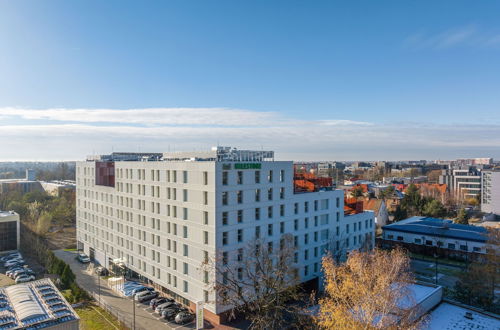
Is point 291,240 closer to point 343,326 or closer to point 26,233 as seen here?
point 343,326

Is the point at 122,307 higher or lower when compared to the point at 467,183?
lower

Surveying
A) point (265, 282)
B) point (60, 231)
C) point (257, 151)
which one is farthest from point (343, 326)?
point (60, 231)

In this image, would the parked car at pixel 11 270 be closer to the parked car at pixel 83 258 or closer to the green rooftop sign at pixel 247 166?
the parked car at pixel 83 258

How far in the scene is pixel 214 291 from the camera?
38.3 meters

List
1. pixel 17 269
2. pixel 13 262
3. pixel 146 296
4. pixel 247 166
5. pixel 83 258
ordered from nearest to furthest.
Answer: pixel 247 166 < pixel 146 296 < pixel 17 269 < pixel 13 262 < pixel 83 258

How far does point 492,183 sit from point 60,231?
13833 centimetres

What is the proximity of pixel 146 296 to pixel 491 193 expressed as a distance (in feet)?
401

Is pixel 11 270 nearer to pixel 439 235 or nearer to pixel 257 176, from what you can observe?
pixel 257 176

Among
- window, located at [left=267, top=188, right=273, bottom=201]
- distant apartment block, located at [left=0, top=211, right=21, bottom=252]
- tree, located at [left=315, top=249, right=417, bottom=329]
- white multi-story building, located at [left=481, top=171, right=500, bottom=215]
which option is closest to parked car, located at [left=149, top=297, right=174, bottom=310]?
window, located at [left=267, top=188, right=273, bottom=201]

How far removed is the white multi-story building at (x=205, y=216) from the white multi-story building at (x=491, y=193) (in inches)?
3232

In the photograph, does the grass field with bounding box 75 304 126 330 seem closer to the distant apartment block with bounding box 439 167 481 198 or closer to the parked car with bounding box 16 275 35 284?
the parked car with bounding box 16 275 35 284

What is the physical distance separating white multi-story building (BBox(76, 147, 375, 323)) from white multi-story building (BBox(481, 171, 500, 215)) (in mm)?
82096

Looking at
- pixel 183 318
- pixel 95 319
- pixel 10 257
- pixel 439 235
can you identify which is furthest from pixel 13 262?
pixel 439 235

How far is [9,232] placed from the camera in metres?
72.6
